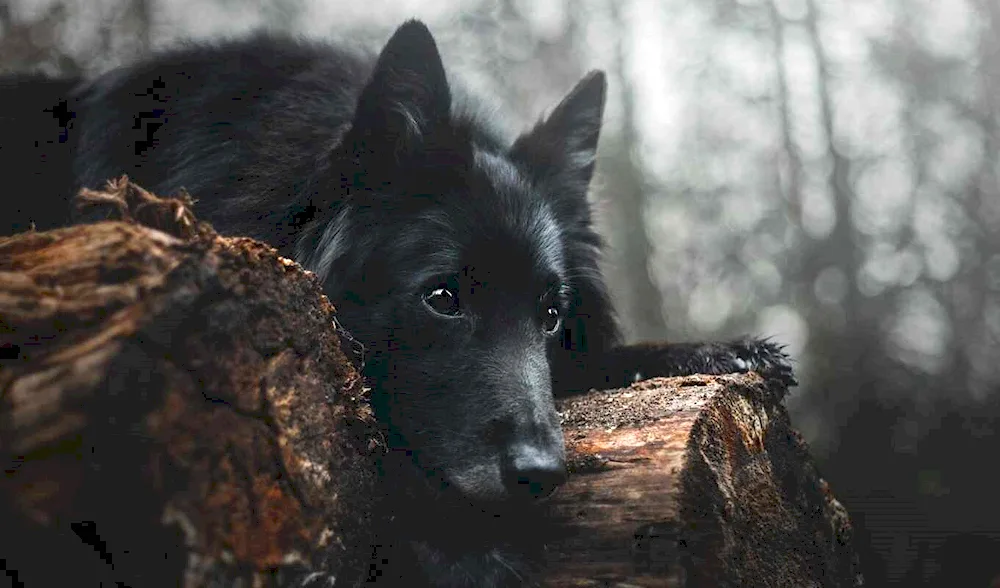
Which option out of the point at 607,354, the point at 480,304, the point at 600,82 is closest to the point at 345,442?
the point at 480,304

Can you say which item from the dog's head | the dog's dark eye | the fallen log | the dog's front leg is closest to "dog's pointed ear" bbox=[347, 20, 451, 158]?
the dog's head

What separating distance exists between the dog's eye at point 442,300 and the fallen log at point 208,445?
94cm

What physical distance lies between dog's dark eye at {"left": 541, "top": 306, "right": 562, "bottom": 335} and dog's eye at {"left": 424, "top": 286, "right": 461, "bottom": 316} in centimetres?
45

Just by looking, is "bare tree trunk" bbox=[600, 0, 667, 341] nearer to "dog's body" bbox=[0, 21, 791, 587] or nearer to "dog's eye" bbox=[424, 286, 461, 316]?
"dog's body" bbox=[0, 21, 791, 587]

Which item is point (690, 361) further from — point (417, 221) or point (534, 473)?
point (534, 473)

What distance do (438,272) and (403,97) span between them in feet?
2.53

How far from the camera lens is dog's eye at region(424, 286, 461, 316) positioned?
3.29m

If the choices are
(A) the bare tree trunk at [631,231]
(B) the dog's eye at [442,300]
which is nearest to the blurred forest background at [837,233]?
(A) the bare tree trunk at [631,231]

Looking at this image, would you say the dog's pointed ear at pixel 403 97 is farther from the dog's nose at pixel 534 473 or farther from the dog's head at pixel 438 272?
the dog's nose at pixel 534 473

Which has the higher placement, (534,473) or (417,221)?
(417,221)

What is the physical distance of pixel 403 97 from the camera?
346 centimetres

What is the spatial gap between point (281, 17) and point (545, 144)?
19.3 feet

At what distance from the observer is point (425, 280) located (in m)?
3.32

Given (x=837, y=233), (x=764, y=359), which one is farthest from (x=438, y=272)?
(x=837, y=233)
